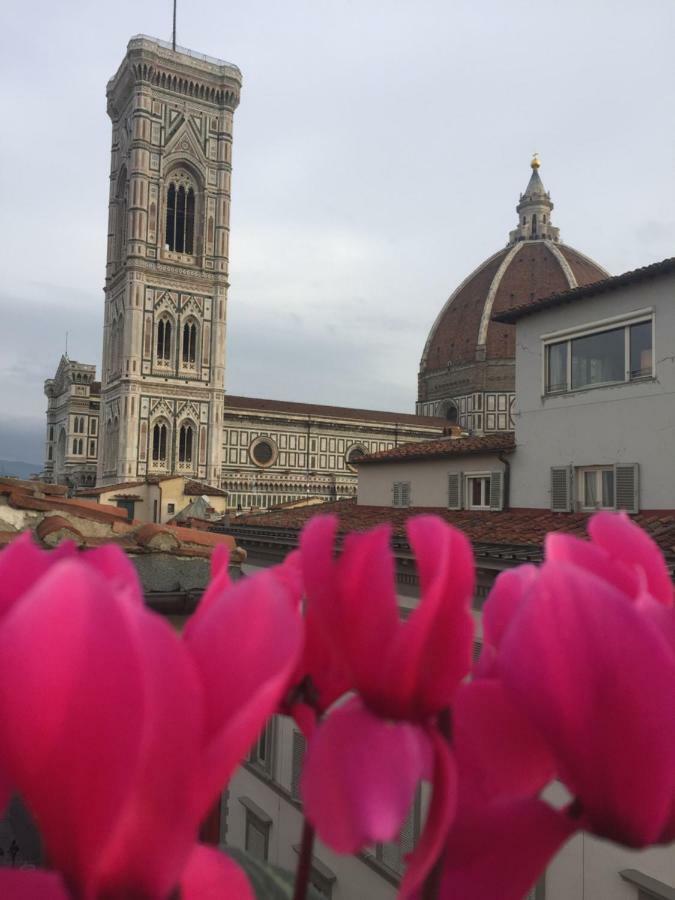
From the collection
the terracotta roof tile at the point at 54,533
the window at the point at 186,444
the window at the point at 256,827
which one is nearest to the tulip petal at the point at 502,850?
the terracotta roof tile at the point at 54,533

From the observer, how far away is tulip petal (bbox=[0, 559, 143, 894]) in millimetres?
399

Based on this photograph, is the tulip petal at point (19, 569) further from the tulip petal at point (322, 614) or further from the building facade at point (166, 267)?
the building facade at point (166, 267)

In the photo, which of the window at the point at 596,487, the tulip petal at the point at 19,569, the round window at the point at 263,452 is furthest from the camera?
the round window at the point at 263,452

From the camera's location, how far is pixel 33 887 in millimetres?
434

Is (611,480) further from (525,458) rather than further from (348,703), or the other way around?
(348,703)

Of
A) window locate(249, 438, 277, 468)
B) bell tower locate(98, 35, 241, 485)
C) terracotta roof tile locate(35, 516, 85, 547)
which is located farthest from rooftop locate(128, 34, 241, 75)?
terracotta roof tile locate(35, 516, 85, 547)

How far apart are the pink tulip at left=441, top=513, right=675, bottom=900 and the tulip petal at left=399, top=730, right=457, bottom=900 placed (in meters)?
0.03

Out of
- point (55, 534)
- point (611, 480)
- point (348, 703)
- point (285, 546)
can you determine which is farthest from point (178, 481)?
point (348, 703)

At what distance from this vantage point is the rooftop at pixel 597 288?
35.2 ft

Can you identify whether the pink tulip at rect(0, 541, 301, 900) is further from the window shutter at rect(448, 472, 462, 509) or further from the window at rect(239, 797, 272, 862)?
the window shutter at rect(448, 472, 462, 509)

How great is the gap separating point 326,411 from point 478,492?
164ft

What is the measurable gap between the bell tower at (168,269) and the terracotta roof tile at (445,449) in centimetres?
3568

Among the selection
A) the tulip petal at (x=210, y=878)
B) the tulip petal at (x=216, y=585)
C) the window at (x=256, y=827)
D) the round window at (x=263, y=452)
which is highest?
the round window at (x=263, y=452)

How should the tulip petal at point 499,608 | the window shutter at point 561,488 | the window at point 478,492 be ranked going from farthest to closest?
the window at point 478,492
the window shutter at point 561,488
the tulip petal at point 499,608
